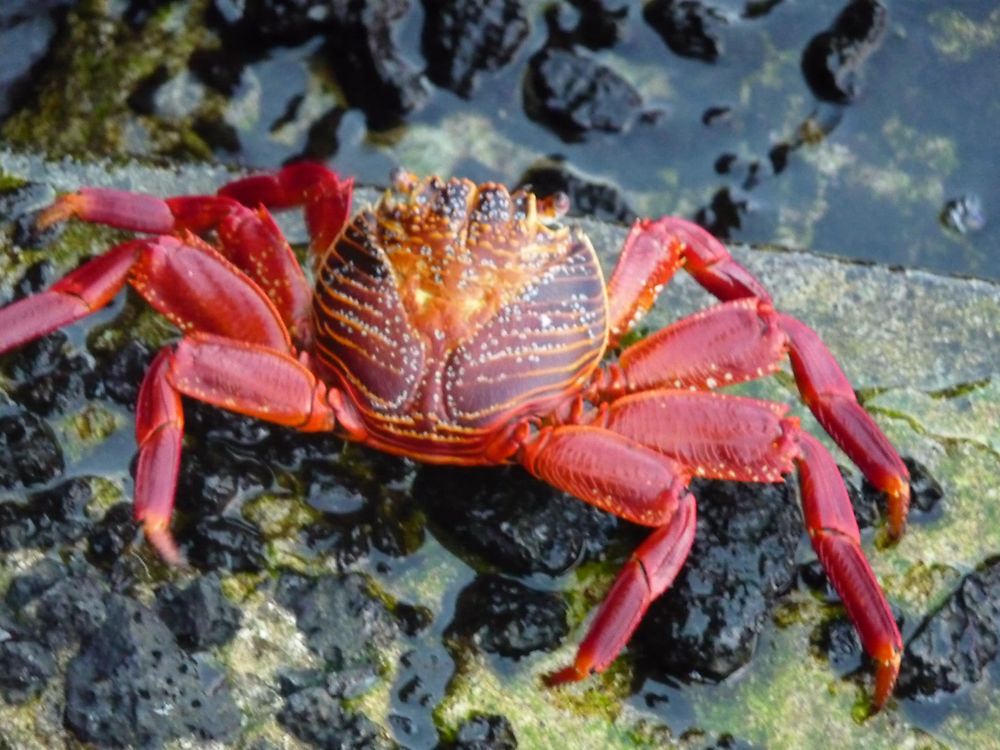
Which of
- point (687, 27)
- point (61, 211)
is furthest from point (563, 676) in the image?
point (687, 27)

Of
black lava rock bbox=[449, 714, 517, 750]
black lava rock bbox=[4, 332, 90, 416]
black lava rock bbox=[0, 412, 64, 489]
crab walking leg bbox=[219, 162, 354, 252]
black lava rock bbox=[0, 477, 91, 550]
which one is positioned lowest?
black lava rock bbox=[449, 714, 517, 750]

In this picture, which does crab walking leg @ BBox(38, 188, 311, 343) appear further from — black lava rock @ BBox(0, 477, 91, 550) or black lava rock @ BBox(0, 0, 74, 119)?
black lava rock @ BBox(0, 0, 74, 119)

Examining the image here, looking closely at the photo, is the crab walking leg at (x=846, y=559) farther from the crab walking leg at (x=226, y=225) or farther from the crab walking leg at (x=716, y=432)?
the crab walking leg at (x=226, y=225)

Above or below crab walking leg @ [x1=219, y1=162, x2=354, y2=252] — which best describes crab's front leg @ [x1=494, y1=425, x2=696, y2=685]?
below

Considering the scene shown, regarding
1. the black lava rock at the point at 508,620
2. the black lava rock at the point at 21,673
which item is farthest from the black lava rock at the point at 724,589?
the black lava rock at the point at 21,673

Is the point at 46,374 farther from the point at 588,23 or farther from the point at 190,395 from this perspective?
the point at 588,23

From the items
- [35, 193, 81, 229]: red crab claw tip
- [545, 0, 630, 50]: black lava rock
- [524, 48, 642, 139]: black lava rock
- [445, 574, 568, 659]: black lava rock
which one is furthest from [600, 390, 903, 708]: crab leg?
[545, 0, 630, 50]: black lava rock
